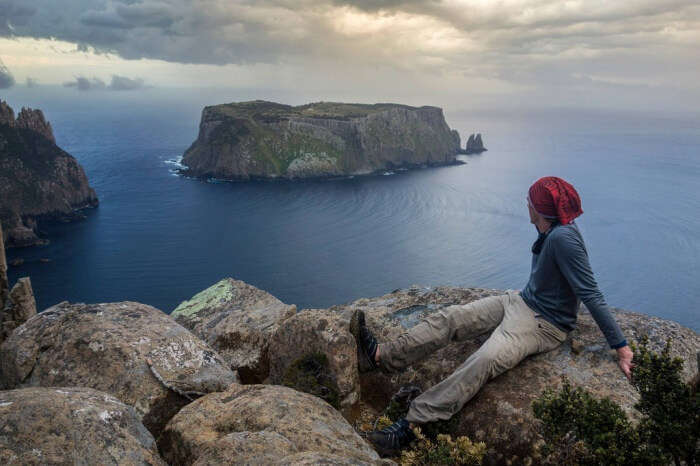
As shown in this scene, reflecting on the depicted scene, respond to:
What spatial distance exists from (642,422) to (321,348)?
5.89 meters

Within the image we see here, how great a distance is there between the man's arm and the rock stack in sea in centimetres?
93

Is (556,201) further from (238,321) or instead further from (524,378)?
(238,321)

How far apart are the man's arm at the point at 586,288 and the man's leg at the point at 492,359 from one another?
1119 millimetres

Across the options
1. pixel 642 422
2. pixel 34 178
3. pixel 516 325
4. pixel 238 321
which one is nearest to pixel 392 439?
pixel 516 325

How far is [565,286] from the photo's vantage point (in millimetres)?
8570

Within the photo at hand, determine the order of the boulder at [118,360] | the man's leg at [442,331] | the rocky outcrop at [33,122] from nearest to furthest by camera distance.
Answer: the boulder at [118,360], the man's leg at [442,331], the rocky outcrop at [33,122]

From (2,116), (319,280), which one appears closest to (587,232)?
(319,280)

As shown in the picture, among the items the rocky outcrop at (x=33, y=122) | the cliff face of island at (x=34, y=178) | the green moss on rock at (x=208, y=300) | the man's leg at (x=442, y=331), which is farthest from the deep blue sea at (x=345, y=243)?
the man's leg at (x=442, y=331)

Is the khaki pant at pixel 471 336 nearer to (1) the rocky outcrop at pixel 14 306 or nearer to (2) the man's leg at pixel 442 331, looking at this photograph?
(2) the man's leg at pixel 442 331

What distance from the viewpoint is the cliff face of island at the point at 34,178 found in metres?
137

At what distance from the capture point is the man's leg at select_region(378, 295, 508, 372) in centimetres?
927

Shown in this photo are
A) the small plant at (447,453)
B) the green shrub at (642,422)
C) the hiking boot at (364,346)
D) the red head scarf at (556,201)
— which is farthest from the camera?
the hiking boot at (364,346)

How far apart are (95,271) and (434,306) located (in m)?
105

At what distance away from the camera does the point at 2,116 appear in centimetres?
16562
